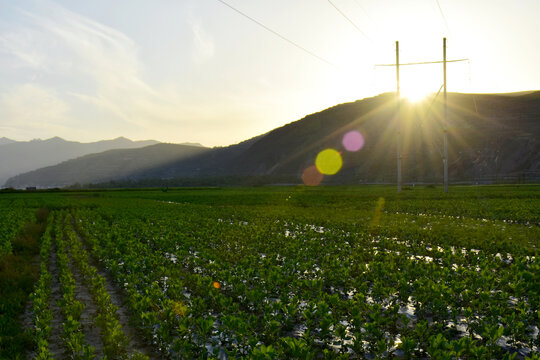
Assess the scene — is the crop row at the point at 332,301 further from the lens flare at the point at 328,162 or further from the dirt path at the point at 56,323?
the lens flare at the point at 328,162

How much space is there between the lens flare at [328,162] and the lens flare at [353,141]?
588 centimetres

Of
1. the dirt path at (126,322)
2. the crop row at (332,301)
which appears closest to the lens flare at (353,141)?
the crop row at (332,301)

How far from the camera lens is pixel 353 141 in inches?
6339

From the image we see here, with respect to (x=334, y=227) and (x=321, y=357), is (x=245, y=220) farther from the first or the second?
(x=321, y=357)

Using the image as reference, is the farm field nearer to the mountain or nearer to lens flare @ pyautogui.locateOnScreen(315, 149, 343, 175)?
the mountain

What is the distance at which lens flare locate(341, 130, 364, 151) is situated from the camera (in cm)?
15512

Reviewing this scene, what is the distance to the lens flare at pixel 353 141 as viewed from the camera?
15512cm

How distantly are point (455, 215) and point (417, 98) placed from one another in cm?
17304

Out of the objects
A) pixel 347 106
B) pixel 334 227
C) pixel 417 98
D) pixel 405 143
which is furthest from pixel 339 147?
pixel 334 227

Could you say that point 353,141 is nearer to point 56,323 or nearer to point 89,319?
point 89,319


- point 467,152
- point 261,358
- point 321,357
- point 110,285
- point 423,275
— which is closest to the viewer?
point 261,358

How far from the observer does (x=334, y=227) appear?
21969mm

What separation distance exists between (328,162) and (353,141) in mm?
15092

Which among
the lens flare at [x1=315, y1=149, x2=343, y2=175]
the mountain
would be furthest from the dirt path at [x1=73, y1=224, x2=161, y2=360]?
the lens flare at [x1=315, y1=149, x2=343, y2=175]
